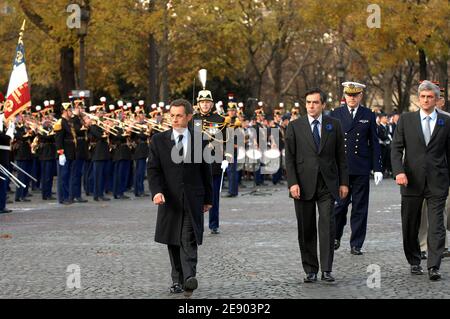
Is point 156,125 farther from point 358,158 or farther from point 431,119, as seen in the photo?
point 431,119

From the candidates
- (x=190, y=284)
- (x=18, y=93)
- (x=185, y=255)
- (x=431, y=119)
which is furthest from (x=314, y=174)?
(x=18, y=93)

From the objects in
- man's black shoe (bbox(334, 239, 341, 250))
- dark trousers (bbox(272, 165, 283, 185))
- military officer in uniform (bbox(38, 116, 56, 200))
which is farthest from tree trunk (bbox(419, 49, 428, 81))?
man's black shoe (bbox(334, 239, 341, 250))

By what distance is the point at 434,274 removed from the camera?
1113cm

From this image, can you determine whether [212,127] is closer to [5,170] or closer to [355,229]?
[355,229]

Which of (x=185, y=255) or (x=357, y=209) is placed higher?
(x=357, y=209)

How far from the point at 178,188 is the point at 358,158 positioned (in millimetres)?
3885

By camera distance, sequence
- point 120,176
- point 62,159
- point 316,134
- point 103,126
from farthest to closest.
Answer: point 103,126 < point 120,176 < point 62,159 < point 316,134

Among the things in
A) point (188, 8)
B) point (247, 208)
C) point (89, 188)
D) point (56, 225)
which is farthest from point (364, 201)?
point (188, 8)

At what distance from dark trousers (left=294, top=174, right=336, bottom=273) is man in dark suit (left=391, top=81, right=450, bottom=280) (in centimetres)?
88

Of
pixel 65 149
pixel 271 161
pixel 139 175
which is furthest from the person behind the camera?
pixel 271 161

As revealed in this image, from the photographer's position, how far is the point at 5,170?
21.6 meters

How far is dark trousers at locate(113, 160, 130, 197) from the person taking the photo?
2541 centimetres
